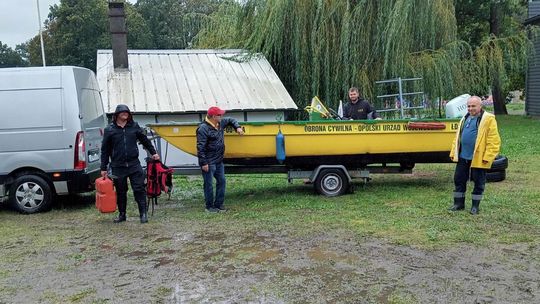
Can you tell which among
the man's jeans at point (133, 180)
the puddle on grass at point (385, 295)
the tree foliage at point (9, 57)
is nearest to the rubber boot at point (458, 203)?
the puddle on grass at point (385, 295)

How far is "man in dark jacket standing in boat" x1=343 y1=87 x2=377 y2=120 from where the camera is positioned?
9188mm

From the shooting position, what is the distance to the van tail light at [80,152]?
7.88 metres

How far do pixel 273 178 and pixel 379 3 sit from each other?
17.7 feet

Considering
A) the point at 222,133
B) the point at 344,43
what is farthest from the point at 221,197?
the point at 344,43

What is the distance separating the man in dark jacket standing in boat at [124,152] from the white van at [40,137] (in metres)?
1.16

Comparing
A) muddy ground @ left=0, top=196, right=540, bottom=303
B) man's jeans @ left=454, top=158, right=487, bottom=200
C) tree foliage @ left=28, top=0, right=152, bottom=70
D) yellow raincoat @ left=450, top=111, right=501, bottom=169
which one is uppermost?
tree foliage @ left=28, top=0, right=152, bottom=70

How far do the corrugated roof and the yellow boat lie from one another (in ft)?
17.5

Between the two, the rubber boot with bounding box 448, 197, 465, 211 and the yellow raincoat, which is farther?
the rubber boot with bounding box 448, 197, 465, 211

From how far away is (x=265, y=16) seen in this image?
14109 millimetres

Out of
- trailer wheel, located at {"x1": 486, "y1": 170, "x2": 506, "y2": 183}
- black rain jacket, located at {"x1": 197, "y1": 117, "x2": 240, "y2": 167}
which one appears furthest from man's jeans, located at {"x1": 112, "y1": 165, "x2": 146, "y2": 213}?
trailer wheel, located at {"x1": 486, "y1": 170, "x2": 506, "y2": 183}

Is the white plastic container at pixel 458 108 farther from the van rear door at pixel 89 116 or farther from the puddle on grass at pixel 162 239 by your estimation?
the van rear door at pixel 89 116

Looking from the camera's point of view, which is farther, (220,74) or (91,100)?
(220,74)

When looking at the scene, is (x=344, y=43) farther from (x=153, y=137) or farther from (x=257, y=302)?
(x=257, y=302)

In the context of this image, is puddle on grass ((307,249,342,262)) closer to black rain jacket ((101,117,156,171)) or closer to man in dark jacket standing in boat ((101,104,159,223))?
man in dark jacket standing in boat ((101,104,159,223))
